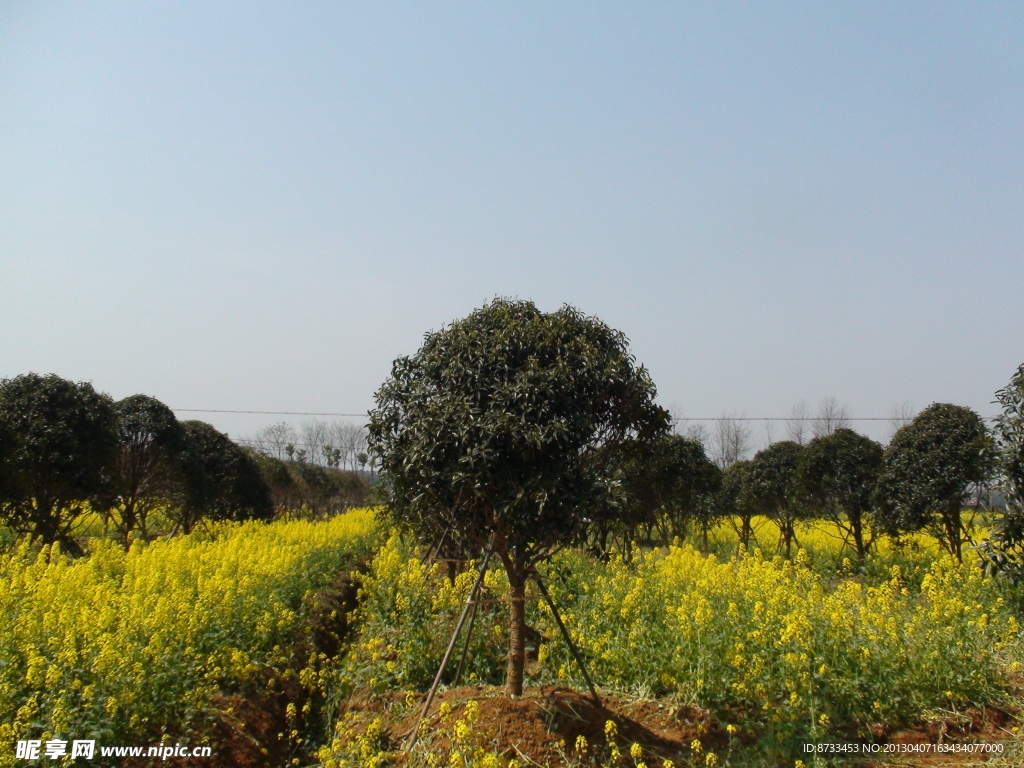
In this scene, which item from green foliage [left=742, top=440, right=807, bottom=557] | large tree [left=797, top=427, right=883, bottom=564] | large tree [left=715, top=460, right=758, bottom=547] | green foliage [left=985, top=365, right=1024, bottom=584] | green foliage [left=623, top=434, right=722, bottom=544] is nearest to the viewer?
green foliage [left=985, top=365, right=1024, bottom=584]

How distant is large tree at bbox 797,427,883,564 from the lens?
47.7 feet

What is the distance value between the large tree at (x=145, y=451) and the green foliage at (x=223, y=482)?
1.04 meters

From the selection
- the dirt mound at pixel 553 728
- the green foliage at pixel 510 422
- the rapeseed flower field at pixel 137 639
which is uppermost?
the green foliage at pixel 510 422

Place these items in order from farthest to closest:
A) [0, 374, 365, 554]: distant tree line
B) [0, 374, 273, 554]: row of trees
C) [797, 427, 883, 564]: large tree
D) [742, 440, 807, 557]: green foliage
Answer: [742, 440, 807, 557]: green foliage < [797, 427, 883, 564]: large tree < [0, 374, 365, 554]: distant tree line < [0, 374, 273, 554]: row of trees

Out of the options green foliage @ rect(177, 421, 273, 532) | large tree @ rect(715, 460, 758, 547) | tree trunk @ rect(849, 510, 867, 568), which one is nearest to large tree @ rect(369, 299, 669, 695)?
tree trunk @ rect(849, 510, 867, 568)

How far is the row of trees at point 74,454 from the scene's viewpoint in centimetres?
1105

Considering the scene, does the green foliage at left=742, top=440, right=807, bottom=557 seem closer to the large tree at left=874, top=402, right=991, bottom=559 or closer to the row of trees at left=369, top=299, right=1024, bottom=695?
the large tree at left=874, top=402, right=991, bottom=559

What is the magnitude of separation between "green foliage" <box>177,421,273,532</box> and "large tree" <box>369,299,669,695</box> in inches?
507

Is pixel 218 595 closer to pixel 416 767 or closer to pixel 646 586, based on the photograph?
pixel 416 767

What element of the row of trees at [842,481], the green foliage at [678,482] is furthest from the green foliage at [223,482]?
the row of trees at [842,481]

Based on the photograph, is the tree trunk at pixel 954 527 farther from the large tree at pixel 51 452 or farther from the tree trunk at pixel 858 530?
the large tree at pixel 51 452

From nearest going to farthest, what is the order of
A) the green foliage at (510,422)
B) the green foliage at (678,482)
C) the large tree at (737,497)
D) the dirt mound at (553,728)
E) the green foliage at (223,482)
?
1. the dirt mound at (553,728)
2. the green foliage at (510,422)
3. the green foliage at (678,482)
4. the green foliage at (223,482)
5. the large tree at (737,497)

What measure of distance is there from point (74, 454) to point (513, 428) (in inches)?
371

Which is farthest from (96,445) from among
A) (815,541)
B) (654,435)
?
(815,541)
